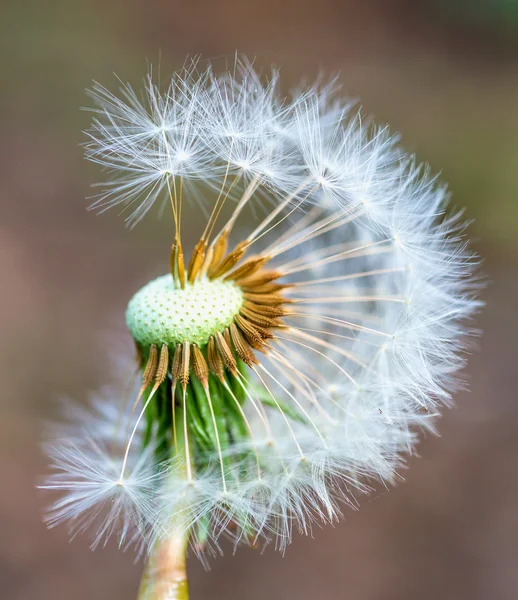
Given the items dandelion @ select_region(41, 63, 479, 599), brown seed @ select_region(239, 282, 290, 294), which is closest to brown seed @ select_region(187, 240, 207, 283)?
dandelion @ select_region(41, 63, 479, 599)

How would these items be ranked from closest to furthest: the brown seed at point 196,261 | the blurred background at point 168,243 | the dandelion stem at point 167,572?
1. the dandelion stem at point 167,572
2. the brown seed at point 196,261
3. the blurred background at point 168,243

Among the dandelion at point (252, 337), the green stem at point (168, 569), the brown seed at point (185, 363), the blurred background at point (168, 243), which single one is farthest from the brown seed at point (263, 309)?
the blurred background at point (168, 243)

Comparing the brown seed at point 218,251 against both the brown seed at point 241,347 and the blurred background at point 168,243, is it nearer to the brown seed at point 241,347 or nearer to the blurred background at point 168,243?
the brown seed at point 241,347

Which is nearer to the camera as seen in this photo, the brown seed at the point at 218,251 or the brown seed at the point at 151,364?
the brown seed at the point at 151,364

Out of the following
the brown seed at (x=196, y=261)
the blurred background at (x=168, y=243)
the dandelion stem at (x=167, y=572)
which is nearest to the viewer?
the dandelion stem at (x=167, y=572)

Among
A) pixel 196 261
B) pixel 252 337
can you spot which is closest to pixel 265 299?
pixel 252 337

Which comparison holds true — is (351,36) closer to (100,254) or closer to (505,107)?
(505,107)

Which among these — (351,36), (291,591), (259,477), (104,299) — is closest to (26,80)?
(104,299)
